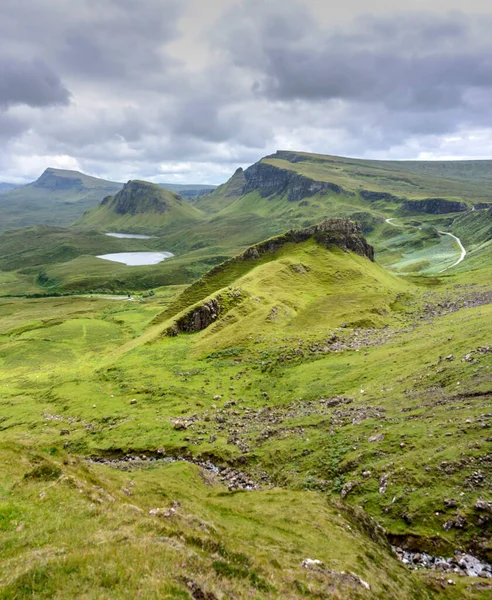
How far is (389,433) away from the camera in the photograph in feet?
125

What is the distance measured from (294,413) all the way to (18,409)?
189 ft

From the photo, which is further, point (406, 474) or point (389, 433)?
point (389, 433)

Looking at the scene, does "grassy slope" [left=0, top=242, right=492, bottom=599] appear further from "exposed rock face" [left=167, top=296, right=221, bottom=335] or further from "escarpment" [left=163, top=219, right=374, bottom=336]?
"escarpment" [left=163, top=219, right=374, bottom=336]

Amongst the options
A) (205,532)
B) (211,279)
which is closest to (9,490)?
(205,532)

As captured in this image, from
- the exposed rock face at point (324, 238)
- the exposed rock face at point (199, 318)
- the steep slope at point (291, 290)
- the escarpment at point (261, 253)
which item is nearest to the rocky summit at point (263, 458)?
the exposed rock face at point (199, 318)

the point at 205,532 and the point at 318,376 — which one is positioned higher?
the point at 205,532

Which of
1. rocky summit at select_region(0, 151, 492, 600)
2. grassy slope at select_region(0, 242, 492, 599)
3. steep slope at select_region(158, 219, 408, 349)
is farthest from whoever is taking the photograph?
steep slope at select_region(158, 219, 408, 349)

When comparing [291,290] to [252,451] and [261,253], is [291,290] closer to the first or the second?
[261,253]

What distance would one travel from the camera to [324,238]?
140875 millimetres

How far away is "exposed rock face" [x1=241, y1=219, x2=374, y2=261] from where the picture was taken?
461 ft

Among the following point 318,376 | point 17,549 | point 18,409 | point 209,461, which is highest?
point 17,549

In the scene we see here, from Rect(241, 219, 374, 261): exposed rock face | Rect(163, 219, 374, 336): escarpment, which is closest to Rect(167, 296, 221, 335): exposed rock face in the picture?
Rect(163, 219, 374, 336): escarpment

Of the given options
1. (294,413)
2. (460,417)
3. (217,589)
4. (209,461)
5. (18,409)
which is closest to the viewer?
(217,589)

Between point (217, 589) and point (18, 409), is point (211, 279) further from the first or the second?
point (217, 589)
